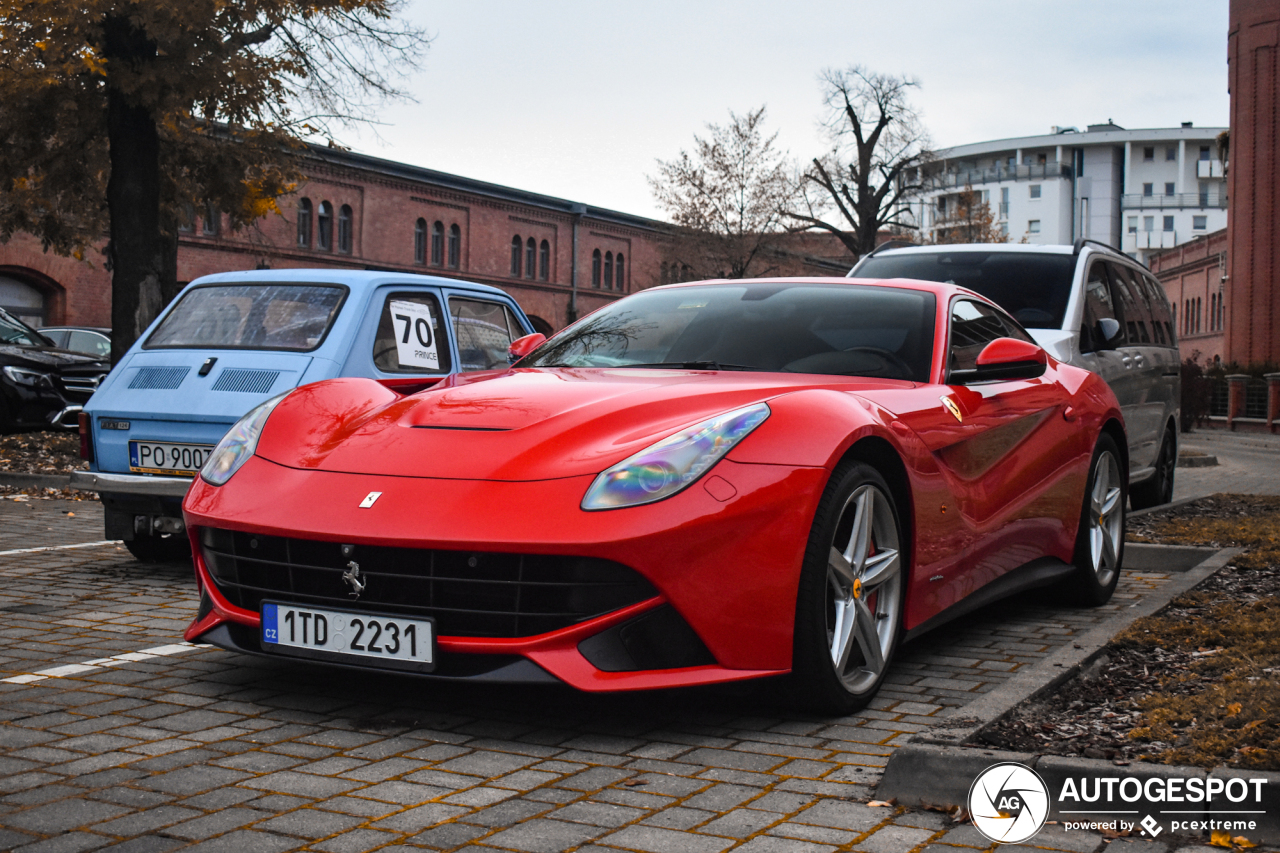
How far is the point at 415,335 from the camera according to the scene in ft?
25.7

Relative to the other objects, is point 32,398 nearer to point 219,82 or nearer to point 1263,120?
point 219,82

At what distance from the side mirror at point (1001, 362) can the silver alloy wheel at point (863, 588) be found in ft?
3.31

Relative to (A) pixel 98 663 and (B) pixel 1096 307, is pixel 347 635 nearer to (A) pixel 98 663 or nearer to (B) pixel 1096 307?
(A) pixel 98 663

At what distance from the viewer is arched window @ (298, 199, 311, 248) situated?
147 ft

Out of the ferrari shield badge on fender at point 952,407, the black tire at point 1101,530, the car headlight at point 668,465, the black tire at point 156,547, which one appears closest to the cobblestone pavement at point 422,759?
the car headlight at point 668,465

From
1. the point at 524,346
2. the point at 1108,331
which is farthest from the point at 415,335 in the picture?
the point at 1108,331

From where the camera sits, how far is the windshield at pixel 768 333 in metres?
4.94

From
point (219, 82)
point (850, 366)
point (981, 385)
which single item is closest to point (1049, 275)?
point (981, 385)

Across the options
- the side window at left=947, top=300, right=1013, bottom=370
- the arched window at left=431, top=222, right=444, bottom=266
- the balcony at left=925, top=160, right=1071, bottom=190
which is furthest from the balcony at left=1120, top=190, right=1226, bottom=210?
the side window at left=947, top=300, right=1013, bottom=370

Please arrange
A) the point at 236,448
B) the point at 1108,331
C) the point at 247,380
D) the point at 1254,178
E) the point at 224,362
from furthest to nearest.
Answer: the point at 1254,178, the point at 1108,331, the point at 224,362, the point at 247,380, the point at 236,448

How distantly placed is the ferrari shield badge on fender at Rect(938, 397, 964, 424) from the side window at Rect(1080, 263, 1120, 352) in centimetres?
470

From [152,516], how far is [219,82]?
33.0 ft

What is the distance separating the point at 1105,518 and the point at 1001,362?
1795 millimetres

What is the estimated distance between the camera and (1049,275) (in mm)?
9602
